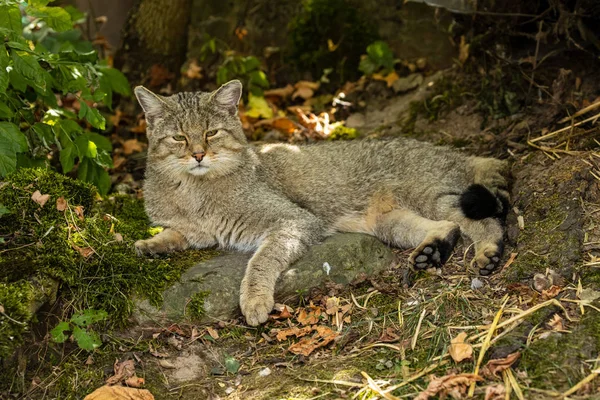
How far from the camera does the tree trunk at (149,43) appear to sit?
7621 mm

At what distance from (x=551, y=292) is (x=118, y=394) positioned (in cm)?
261

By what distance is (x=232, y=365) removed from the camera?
4035 millimetres

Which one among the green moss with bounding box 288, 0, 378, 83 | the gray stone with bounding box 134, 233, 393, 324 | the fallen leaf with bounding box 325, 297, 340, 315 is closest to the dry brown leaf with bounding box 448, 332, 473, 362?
Answer: the fallen leaf with bounding box 325, 297, 340, 315

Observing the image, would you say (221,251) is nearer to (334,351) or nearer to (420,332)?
(334,351)

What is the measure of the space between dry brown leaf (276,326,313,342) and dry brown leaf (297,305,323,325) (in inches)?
3.0

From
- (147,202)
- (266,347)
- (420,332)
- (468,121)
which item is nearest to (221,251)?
(147,202)

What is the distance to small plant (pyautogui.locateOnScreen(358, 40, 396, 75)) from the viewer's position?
7473mm

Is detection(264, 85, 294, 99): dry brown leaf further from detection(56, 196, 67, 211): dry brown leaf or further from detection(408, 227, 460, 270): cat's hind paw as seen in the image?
detection(56, 196, 67, 211): dry brown leaf

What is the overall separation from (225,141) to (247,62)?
2759 millimetres

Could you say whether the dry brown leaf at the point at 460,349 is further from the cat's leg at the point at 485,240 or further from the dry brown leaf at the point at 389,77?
the dry brown leaf at the point at 389,77

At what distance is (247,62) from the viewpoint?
7574 millimetres

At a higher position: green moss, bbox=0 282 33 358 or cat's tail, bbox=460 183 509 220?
green moss, bbox=0 282 33 358

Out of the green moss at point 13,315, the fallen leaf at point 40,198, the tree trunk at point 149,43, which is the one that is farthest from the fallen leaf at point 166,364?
the tree trunk at point 149,43

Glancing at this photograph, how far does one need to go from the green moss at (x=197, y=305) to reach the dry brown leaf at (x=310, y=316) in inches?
25.5
